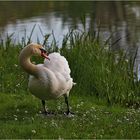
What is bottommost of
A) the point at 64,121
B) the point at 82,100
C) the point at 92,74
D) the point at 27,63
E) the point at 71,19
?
the point at 82,100

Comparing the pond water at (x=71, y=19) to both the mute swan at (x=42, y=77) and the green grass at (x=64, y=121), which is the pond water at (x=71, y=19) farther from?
the mute swan at (x=42, y=77)

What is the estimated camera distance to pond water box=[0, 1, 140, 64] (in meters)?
21.9

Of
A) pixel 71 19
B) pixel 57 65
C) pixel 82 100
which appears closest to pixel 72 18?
pixel 71 19

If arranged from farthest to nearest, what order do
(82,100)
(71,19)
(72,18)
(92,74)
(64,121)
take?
(72,18) → (71,19) → (92,74) → (82,100) → (64,121)

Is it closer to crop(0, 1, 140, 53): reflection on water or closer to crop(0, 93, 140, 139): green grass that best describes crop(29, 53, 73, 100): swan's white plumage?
crop(0, 93, 140, 139): green grass

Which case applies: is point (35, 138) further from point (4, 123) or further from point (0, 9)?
point (0, 9)

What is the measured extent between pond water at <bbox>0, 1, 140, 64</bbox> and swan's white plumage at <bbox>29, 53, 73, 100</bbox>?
32.1ft

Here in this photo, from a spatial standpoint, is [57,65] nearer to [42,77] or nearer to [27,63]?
[42,77]

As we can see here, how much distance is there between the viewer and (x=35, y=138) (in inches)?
322

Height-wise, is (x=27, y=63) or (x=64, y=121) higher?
(x=27, y=63)

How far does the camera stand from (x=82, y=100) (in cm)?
1155

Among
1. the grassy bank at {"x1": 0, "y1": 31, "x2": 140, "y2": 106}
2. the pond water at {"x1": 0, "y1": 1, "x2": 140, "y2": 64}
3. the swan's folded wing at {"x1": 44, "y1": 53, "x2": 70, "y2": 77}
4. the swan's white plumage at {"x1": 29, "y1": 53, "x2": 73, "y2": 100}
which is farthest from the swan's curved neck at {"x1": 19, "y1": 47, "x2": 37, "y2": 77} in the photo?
the pond water at {"x1": 0, "y1": 1, "x2": 140, "y2": 64}

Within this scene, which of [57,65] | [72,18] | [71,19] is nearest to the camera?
[57,65]

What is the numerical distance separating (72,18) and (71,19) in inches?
14.8
